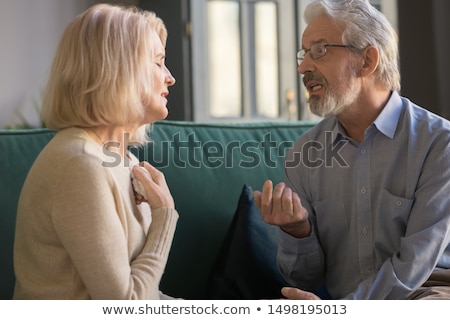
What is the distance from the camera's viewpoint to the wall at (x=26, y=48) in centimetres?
407

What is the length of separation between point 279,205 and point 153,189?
11.5 inches

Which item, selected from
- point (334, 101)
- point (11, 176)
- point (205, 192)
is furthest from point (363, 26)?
point (11, 176)

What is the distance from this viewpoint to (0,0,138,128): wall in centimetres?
407

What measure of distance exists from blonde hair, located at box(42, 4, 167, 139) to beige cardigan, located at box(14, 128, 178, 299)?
48 millimetres

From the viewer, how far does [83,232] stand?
4.14 ft

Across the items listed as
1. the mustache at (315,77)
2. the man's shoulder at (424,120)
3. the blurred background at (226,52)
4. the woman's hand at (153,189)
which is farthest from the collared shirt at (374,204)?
the blurred background at (226,52)

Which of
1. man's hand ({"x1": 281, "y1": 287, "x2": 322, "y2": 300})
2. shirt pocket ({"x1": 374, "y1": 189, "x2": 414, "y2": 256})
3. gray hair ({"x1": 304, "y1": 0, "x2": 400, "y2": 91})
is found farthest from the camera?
gray hair ({"x1": 304, "y1": 0, "x2": 400, "y2": 91})

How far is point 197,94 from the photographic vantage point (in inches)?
175

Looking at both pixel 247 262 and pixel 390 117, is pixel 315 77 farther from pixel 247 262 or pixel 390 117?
pixel 247 262

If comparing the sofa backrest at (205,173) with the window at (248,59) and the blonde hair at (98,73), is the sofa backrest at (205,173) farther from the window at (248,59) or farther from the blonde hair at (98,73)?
the window at (248,59)

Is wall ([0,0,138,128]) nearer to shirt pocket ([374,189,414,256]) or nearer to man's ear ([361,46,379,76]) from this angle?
man's ear ([361,46,379,76])

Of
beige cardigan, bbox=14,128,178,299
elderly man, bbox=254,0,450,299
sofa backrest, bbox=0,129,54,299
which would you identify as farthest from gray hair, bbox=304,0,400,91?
sofa backrest, bbox=0,129,54,299
